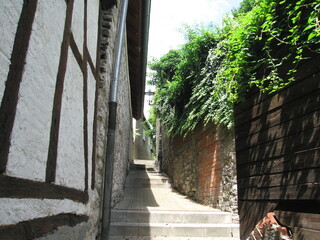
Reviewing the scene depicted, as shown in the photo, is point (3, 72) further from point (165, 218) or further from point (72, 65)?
point (165, 218)

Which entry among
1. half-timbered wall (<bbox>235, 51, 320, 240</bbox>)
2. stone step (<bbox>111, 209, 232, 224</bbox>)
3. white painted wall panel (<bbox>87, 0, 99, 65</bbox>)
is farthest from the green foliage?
stone step (<bbox>111, 209, 232, 224</bbox>)

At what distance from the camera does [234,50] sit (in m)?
2.70

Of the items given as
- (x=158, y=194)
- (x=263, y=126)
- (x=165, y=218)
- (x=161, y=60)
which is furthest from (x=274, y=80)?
→ (x=161, y=60)

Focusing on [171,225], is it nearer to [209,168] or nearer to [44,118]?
[209,168]

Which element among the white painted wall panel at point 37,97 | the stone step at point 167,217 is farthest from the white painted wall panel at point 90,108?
the stone step at point 167,217

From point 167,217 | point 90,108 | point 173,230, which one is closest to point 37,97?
point 90,108

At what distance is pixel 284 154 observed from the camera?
220 cm

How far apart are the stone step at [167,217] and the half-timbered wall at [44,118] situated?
2.02m

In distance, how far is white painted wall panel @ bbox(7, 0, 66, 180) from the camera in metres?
1.10

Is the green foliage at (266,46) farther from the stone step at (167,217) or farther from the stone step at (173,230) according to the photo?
the stone step at (173,230)

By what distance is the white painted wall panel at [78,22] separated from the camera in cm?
179

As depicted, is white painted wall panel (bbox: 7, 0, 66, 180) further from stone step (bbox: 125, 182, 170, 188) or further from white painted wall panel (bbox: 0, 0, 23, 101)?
stone step (bbox: 125, 182, 170, 188)

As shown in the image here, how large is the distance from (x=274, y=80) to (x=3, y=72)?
2027 millimetres

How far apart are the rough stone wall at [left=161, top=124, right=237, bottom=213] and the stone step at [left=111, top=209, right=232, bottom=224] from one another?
0.76ft
